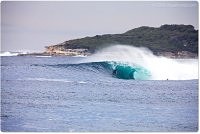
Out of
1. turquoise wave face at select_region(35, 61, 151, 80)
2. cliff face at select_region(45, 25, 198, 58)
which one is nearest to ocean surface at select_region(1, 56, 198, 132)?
turquoise wave face at select_region(35, 61, 151, 80)

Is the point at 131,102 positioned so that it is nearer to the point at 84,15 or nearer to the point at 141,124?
the point at 141,124

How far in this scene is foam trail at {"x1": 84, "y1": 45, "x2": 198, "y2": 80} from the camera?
10.8 metres

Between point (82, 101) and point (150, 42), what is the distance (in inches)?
36.2

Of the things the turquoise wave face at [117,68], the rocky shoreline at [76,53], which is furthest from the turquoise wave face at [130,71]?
the rocky shoreline at [76,53]

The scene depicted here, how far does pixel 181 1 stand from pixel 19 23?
163 centimetres

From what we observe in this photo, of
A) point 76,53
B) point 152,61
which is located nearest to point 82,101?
point 76,53

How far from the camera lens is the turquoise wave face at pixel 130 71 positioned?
10961 millimetres

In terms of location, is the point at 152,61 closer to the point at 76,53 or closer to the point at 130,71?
the point at 130,71

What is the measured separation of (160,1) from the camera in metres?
10.6

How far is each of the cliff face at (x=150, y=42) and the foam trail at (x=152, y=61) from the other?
0.06 metres

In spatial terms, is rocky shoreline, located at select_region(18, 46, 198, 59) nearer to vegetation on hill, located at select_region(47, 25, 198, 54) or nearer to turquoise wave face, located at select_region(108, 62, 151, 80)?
vegetation on hill, located at select_region(47, 25, 198, 54)

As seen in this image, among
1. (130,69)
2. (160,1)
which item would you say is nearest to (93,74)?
(130,69)

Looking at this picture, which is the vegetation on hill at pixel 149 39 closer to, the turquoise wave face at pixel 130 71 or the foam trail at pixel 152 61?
the foam trail at pixel 152 61

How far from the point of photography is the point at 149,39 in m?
10.9
